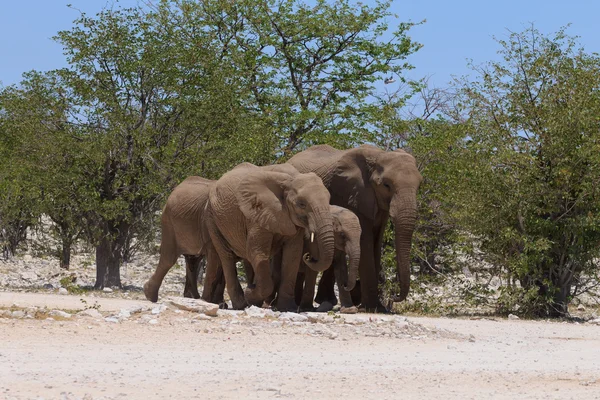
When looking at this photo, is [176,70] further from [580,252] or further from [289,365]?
[289,365]

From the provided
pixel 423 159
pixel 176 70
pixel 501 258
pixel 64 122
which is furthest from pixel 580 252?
pixel 64 122

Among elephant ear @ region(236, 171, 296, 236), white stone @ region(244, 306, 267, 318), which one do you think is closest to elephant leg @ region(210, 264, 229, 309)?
elephant ear @ region(236, 171, 296, 236)

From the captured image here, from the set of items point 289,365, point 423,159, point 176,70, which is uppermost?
point 176,70

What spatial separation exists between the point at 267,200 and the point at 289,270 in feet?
3.97

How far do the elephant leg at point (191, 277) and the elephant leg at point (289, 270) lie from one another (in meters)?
4.06

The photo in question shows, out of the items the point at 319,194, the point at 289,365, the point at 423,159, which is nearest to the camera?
the point at 289,365

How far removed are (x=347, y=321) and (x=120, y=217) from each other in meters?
13.4

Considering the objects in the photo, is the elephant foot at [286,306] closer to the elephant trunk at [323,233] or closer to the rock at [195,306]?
the elephant trunk at [323,233]

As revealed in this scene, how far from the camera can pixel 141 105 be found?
28547mm

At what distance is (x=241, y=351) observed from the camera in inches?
521

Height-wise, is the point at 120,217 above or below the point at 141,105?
below

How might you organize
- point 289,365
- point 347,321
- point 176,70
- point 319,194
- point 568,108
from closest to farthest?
point 289,365 → point 347,321 → point 319,194 → point 568,108 → point 176,70

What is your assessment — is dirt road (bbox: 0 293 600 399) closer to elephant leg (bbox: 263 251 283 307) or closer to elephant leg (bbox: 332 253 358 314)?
elephant leg (bbox: 332 253 358 314)

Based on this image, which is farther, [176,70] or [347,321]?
[176,70]
